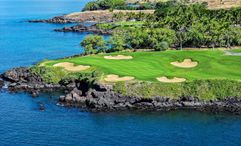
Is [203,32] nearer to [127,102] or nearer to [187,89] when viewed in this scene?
[187,89]

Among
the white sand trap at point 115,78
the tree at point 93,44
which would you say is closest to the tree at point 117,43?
the tree at point 93,44

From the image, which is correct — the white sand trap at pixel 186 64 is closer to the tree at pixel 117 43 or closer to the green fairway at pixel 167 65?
the green fairway at pixel 167 65

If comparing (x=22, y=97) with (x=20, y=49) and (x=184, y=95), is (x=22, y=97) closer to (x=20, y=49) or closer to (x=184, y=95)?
(x=184, y=95)

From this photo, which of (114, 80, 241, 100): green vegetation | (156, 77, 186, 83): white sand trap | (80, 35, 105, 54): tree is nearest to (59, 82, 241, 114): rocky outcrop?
(114, 80, 241, 100): green vegetation

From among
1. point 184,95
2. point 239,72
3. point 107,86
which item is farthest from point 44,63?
point 239,72

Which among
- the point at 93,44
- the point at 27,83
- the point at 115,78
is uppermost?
the point at 93,44

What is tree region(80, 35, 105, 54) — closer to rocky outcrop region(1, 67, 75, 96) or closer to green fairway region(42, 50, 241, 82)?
green fairway region(42, 50, 241, 82)

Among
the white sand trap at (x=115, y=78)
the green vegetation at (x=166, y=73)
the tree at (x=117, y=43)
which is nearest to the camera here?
the green vegetation at (x=166, y=73)

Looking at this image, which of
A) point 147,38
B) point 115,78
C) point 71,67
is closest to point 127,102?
point 115,78
